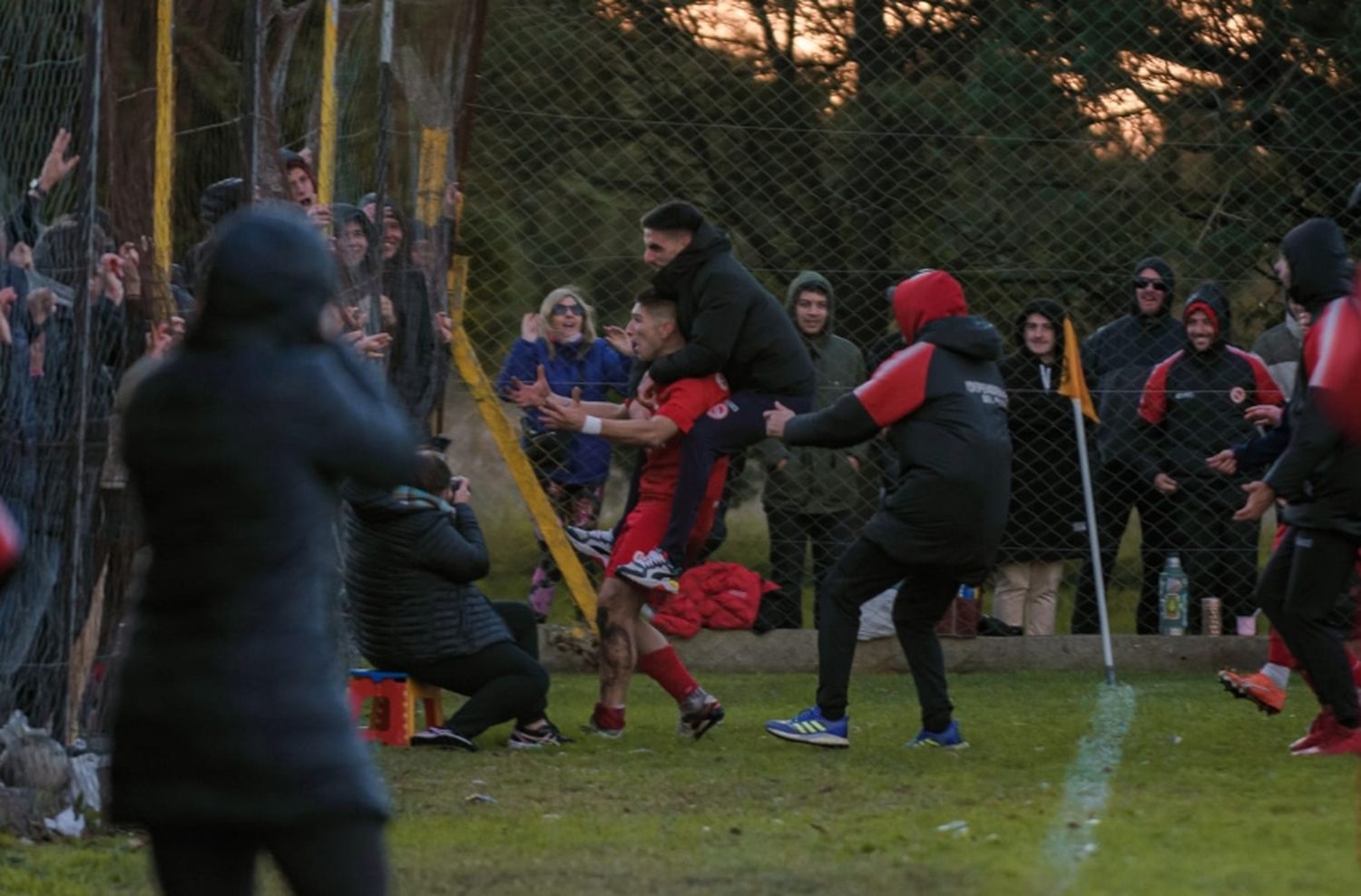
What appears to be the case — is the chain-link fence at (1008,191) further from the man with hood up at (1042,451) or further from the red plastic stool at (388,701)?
the red plastic stool at (388,701)

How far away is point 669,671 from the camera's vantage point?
9.40 metres

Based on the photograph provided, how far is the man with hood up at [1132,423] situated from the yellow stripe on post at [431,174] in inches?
151

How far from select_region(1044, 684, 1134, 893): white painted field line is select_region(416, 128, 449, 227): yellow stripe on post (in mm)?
3921

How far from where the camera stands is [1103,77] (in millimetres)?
12703

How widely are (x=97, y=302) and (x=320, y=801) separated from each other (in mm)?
3781

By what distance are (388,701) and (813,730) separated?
68.8 inches

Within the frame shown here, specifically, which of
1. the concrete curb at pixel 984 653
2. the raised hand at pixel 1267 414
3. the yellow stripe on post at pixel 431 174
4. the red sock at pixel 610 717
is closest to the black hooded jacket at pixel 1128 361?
the concrete curb at pixel 984 653

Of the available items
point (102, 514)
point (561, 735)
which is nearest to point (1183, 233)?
point (561, 735)

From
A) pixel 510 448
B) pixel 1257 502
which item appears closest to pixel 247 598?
pixel 1257 502

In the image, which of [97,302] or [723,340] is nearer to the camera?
[97,302]

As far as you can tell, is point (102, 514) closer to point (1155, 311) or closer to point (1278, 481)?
point (1278, 481)

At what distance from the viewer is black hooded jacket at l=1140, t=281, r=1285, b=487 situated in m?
12.0

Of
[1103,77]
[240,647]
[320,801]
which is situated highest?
[1103,77]

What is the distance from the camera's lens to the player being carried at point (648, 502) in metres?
9.23
